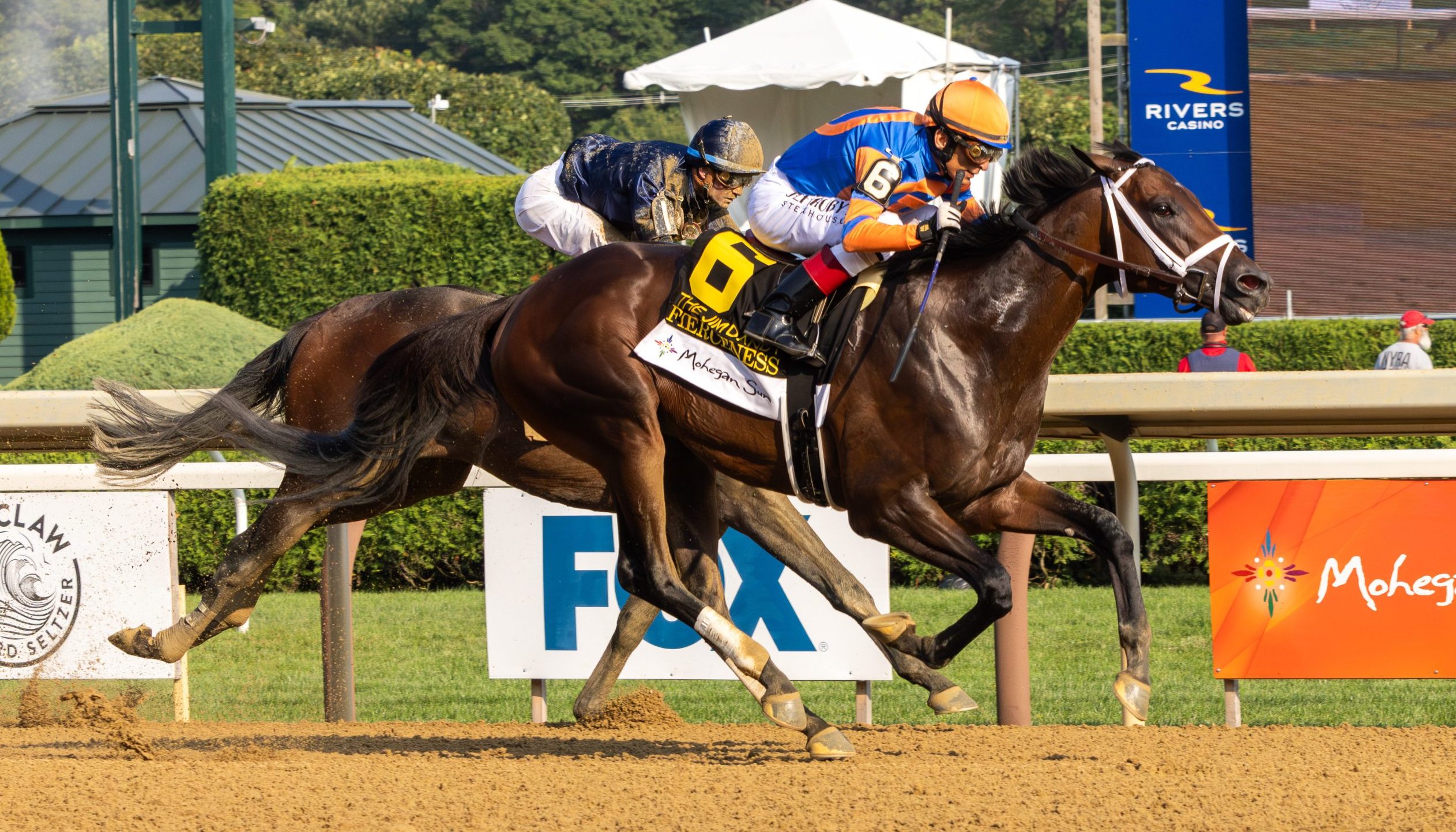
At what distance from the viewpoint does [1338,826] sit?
11.1 feet

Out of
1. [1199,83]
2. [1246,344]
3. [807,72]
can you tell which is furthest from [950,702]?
[807,72]

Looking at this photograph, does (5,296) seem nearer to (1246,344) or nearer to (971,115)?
(1246,344)

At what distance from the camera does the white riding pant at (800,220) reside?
13.7 feet

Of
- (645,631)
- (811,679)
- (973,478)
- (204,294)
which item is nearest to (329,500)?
(645,631)

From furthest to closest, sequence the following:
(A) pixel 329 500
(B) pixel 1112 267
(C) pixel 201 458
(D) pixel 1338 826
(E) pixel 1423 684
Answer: (C) pixel 201 458
(E) pixel 1423 684
(A) pixel 329 500
(B) pixel 1112 267
(D) pixel 1338 826

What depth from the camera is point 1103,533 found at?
163 inches

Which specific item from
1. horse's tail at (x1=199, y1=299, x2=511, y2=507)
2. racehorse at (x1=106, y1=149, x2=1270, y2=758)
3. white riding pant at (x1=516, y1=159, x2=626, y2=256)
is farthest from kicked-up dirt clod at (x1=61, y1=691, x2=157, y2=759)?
white riding pant at (x1=516, y1=159, x2=626, y2=256)

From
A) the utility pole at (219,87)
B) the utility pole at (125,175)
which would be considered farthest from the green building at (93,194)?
the utility pole at (219,87)

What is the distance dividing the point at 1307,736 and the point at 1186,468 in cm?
90

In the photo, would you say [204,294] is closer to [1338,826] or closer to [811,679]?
[811,679]

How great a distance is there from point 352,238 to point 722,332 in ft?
35.4

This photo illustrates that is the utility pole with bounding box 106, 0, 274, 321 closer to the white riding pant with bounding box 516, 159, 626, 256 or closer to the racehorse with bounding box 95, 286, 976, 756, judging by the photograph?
the white riding pant with bounding box 516, 159, 626, 256

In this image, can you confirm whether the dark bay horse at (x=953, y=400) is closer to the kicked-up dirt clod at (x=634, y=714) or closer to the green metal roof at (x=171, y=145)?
the kicked-up dirt clod at (x=634, y=714)

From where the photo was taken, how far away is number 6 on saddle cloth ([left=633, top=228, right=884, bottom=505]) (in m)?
4.20
